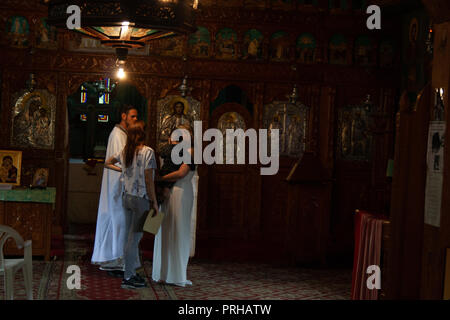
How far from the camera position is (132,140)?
23.5 feet

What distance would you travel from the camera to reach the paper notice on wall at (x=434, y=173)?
16.8 feet

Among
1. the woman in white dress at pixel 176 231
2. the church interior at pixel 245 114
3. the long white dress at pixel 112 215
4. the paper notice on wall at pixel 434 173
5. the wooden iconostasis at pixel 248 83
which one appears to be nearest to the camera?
the paper notice on wall at pixel 434 173

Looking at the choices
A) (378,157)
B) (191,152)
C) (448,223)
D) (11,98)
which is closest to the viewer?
(448,223)

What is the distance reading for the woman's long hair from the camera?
7.16 meters

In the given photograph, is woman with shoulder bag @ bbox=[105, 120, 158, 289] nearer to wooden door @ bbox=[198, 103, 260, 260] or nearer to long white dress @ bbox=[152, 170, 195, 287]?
long white dress @ bbox=[152, 170, 195, 287]

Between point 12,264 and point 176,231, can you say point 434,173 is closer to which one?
point 176,231

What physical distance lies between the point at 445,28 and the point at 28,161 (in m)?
6.70

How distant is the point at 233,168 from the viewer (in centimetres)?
1039

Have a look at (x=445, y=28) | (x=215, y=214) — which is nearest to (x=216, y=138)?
(x=215, y=214)

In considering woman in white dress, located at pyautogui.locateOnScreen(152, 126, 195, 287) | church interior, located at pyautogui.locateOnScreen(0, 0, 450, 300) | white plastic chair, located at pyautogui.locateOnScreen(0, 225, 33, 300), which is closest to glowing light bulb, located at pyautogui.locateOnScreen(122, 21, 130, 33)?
woman in white dress, located at pyautogui.locateOnScreen(152, 126, 195, 287)

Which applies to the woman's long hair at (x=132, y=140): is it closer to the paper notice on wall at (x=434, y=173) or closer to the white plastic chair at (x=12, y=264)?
the white plastic chair at (x=12, y=264)

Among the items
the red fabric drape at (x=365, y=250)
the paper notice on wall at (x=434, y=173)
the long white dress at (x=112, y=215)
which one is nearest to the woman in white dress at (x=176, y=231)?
the long white dress at (x=112, y=215)

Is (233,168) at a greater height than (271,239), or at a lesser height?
greater

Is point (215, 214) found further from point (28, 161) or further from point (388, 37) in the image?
point (388, 37)
